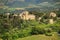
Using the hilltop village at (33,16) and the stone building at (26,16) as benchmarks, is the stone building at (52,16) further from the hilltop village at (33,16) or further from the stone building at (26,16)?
the stone building at (26,16)

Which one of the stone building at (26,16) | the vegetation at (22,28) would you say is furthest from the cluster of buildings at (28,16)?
the vegetation at (22,28)

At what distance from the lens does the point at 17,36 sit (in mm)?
7125

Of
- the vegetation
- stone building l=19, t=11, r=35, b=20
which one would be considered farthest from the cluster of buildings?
the vegetation

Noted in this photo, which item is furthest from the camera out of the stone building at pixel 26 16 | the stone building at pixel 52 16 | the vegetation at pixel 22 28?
the stone building at pixel 26 16

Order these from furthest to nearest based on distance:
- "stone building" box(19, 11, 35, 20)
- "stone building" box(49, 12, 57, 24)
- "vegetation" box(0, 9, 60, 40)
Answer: "stone building" box(19, 11, 35, 20) < "stone building" box(49, 12, 57, 24) < "vegetation" box(0, 9, 60, 40)

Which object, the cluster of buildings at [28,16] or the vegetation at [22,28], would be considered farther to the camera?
the cluster of buildings at [28,16]

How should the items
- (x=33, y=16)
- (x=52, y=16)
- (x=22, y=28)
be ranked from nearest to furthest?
(x=22, y=28) → (x=52, y=16) → (x=33, y=16)

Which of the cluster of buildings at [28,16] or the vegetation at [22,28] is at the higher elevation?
the cluster of buildings at [28,16]

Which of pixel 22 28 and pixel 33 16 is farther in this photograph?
pixel 33 16

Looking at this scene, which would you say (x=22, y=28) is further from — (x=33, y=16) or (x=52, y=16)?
(x=52, y=16)

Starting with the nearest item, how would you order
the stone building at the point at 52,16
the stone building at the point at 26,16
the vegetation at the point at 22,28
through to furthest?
the vegetation at the point at 22,28 < the stone building at the point at 52,16 < the stone building at the point at 26,16

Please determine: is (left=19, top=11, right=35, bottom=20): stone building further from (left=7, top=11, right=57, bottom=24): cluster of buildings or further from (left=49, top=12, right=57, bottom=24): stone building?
(left=49, top=12, right=57, bottom=24): stone building

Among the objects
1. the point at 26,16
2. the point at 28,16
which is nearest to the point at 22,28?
the point at 26,16

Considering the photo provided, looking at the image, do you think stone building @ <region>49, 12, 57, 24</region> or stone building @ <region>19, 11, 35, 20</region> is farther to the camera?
stone building @ <region>19, 11, 35, 20</region>
